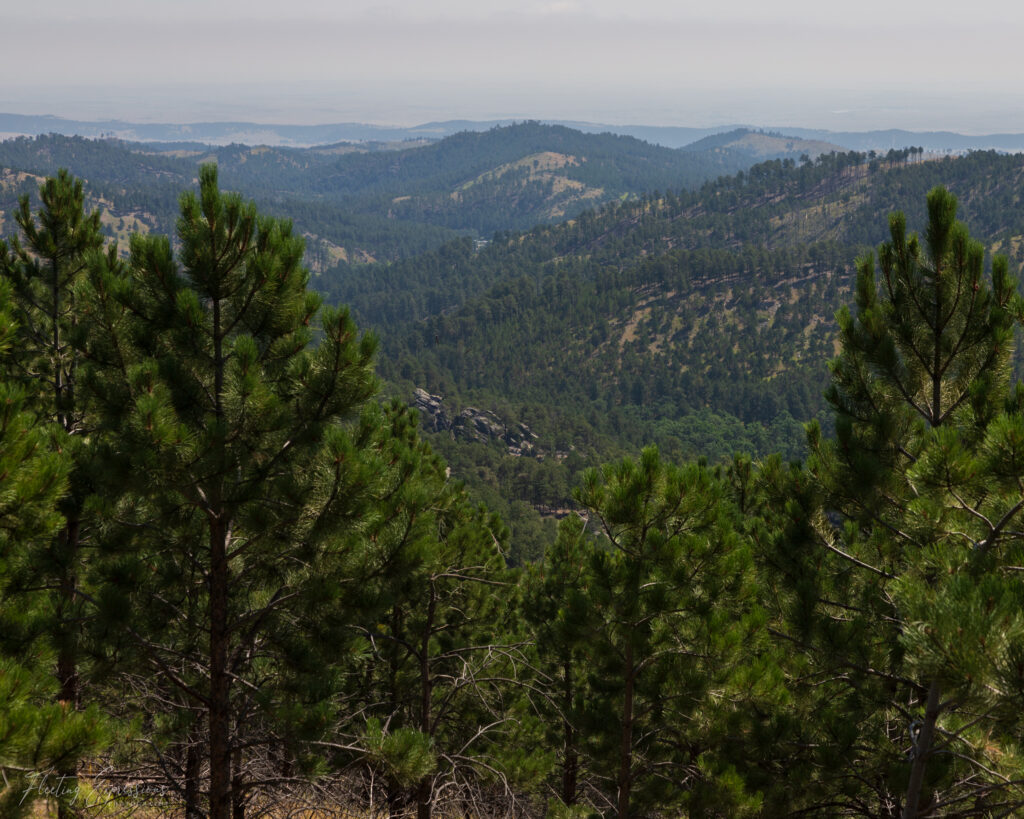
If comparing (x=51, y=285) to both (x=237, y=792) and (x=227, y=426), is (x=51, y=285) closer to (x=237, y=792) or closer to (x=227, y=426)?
(x=227, y=426)

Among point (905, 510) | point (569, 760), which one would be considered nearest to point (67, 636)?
point (905, 510)

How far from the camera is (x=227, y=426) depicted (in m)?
5.46

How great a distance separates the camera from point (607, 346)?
16362 cm

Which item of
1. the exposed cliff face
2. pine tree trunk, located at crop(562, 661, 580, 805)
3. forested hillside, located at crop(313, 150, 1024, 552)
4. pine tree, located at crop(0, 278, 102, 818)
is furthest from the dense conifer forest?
the exposed cliff face

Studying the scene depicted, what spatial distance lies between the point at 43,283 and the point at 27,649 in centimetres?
637

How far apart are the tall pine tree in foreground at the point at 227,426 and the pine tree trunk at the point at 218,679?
0.01m

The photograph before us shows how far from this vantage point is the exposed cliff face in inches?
4799

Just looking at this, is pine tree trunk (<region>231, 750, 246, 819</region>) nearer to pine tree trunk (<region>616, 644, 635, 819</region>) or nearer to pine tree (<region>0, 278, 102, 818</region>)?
pine tree (<region>0, 278, 102, 818</region>)

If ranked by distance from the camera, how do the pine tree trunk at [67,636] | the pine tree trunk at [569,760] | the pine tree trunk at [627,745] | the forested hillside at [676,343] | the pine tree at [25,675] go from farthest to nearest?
1. the forested hillside at [676,343]
2. the pine tree trunk at [569,760]
3. the pine tree trunk at [627,745]
4. the pine tree trunk at [67,636]
5. the pine tree at [25,675]

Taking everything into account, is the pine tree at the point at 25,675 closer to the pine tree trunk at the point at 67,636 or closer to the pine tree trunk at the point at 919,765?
the pine tree trunk at the point at 67,636

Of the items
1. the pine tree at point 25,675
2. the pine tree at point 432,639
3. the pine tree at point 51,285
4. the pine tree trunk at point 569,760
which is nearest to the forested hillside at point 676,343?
the pine tree trunk at point 569,760

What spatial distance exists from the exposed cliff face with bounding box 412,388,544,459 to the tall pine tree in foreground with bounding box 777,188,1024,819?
11134 centimetres

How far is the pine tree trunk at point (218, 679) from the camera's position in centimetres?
609

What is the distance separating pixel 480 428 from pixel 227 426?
11939 cm
